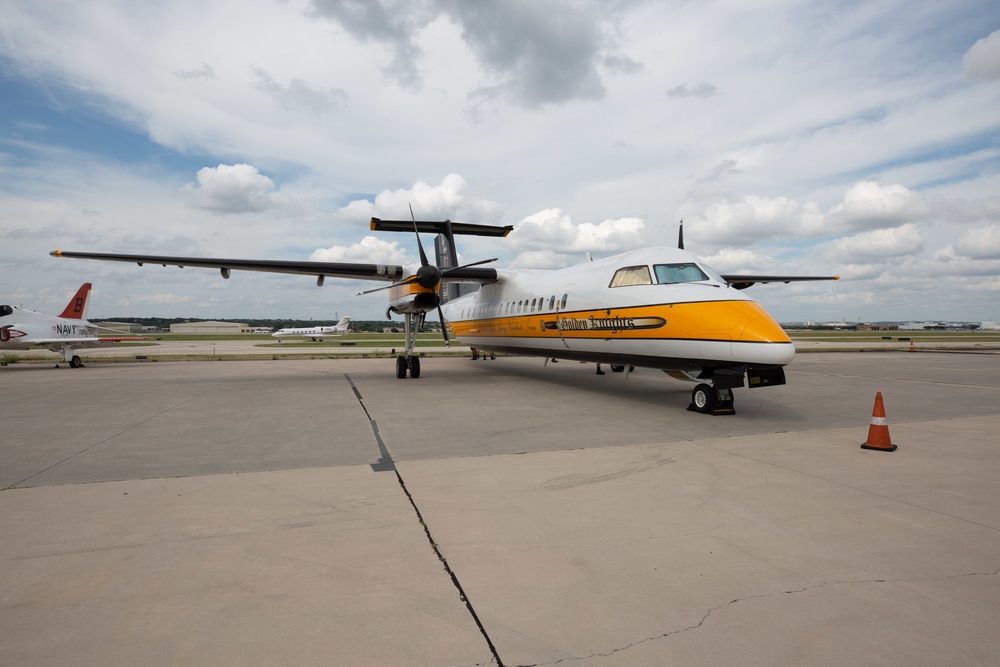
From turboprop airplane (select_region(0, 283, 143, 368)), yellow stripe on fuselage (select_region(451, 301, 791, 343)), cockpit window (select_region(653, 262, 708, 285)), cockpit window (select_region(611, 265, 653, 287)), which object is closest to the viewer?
yellow stripe on fuselage (select_region(451, 301, 791, 343))

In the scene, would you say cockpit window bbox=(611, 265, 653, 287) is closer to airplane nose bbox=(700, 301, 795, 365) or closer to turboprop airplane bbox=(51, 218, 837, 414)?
turboprop airplane bbox=(51, 218, 837, 414)

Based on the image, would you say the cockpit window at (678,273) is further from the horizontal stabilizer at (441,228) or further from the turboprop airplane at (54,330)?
the turboprop airplane at (54,330)

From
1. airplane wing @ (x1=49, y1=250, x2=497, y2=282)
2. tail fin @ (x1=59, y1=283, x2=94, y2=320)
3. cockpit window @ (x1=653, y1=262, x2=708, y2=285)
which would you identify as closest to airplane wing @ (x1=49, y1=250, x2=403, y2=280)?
airplane wing @ (x1=49, y1=250, x2=497, y2=282)

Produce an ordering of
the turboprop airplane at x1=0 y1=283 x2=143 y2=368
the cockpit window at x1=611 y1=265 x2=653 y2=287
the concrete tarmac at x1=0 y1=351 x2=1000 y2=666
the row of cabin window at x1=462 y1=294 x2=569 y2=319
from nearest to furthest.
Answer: the concrete tarmac at x1=0 y1=351 x2=1000 y2=666
the cockpit window at x1=611 y1=265 x2=653 y2=287
the row of cabin window at x1=462 y1=294 x2=569 y2=319
the turboprop airplane at x1=0 y1=283 x2=143 y2=368

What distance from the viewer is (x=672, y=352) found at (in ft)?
30.8

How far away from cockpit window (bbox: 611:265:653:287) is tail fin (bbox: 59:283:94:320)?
24.1 meters

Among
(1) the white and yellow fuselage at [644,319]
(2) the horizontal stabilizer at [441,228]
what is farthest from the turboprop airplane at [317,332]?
(1) the white and yellow fuselage at [644,319]

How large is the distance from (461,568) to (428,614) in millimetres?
553

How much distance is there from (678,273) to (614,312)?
1.48 m

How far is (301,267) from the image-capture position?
14.9 metres

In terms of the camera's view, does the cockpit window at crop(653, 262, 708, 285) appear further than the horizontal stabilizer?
No

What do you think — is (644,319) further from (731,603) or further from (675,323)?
(731,603)

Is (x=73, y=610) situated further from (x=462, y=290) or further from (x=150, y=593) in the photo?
(x=462, y=290)

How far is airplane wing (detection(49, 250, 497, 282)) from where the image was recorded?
1373 cm
